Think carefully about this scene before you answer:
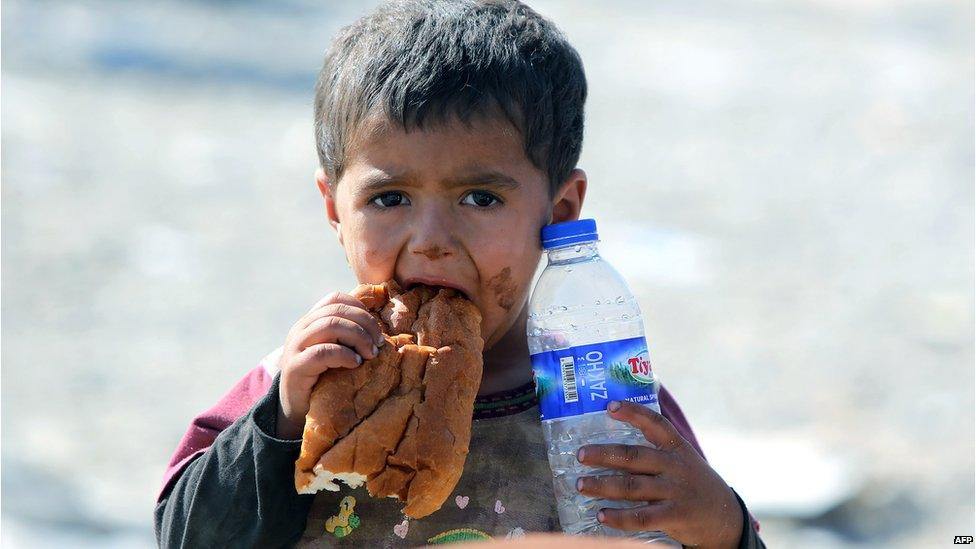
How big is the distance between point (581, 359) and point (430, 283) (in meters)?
0.43

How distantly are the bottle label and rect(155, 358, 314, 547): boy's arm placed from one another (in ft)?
1.99

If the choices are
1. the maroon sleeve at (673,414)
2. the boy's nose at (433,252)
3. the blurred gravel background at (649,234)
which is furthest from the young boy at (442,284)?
the blurred gravel background at (649,234)

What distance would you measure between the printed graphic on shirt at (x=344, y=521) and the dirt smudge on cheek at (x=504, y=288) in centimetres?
63

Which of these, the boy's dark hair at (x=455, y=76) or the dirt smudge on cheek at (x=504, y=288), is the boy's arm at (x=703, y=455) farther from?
the boy's dark hair at (x=455, y=76)

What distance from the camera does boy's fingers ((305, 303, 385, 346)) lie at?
9.74ft

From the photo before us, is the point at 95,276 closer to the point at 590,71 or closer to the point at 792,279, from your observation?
the point at 792,279

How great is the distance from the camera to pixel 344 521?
10.5 ft

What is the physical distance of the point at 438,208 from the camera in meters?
3.14

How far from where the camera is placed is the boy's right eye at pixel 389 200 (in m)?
3.19

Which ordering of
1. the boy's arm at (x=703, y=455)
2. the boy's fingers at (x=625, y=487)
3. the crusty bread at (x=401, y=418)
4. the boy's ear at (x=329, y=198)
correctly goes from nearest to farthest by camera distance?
1. the crusty bread at (x=401, y=418)
2. the boy's fingers at (x=625, y=487)
3. the boy's arm at (x=703, y=455)
4. the boy's ear at (x=329, y=198)

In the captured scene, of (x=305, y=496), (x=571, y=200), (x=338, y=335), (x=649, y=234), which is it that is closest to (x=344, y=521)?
(x=305, y=496)

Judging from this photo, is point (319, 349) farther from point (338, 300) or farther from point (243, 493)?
point (243, 493)

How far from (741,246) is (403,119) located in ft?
20.9

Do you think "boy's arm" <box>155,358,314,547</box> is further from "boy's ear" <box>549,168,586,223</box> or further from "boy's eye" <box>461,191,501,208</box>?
"boy's ear" <box>549,168,586,223</box>
